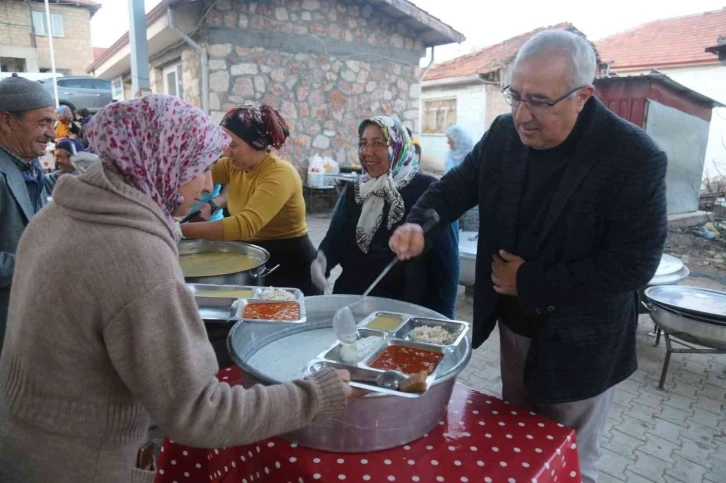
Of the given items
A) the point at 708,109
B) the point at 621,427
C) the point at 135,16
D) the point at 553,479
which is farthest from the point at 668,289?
the point at 708,109

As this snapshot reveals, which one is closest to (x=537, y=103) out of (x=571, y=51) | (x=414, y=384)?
(x=571, y=51)

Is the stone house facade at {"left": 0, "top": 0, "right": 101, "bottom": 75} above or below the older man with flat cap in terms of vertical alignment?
above

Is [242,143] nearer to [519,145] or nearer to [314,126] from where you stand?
[519,145]

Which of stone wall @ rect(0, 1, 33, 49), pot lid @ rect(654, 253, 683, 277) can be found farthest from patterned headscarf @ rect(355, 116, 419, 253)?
stone wall @ rect(0, 1, 33, 49)

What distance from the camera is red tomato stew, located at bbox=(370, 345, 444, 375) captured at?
4.34ft

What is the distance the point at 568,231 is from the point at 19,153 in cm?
261

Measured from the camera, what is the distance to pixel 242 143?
271 cm

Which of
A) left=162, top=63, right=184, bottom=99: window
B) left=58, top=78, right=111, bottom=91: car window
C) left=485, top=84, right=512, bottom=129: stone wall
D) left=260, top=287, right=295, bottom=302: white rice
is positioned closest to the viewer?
left=260, top=287, right=295, bottom=302: white rice

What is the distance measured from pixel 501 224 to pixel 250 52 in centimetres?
788

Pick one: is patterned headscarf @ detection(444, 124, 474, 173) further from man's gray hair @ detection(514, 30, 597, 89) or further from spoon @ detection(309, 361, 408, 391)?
spoon @ detection(309, 361, 408, 391)

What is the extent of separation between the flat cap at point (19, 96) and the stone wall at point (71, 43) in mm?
29163

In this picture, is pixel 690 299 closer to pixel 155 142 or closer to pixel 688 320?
pixel 688 320

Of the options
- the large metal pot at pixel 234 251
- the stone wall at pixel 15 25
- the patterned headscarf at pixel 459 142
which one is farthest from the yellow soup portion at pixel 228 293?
the stone wall at pixel 15 25

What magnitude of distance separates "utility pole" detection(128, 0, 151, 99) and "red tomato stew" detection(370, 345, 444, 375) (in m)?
5.85
